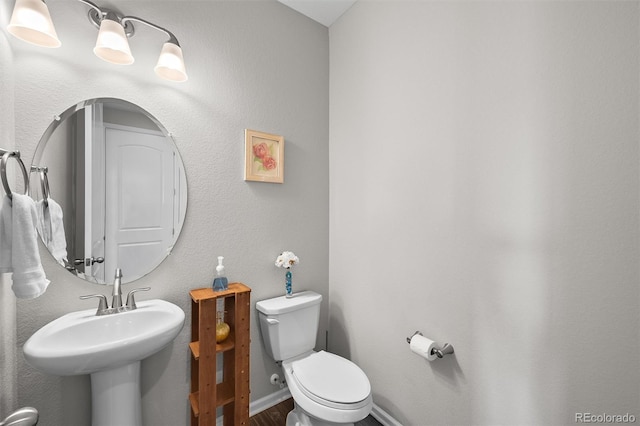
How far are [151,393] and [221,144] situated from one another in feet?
4.64

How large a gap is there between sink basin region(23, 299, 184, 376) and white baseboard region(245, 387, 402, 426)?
0.83m

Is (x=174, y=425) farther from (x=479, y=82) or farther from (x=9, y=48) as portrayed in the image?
(x=479, y=82)

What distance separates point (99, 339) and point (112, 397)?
256mm

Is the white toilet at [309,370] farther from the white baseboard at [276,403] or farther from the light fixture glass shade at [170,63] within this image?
the light fixture glass shade at [170,63]

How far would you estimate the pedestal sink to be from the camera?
908 millimetres

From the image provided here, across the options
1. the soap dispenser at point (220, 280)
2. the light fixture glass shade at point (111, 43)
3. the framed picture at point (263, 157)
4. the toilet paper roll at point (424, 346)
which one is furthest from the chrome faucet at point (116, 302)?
the toilet paper roll at point (424, 346)

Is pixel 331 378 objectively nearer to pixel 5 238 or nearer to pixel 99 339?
pixel 99 339

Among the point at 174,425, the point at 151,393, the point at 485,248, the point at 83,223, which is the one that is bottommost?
the point at 174,425

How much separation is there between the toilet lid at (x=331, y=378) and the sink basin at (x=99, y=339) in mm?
715

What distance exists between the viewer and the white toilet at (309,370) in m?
1.24

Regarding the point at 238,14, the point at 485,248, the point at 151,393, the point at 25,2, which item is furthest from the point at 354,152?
the point at 151,393

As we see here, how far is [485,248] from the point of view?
1.19 metres

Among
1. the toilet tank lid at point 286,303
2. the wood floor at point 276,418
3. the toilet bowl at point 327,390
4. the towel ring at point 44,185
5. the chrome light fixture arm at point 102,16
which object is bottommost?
the wood floor at point 276,418

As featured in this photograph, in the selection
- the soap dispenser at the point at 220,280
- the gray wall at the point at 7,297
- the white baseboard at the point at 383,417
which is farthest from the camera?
the white baseboard at the point at 383,417
